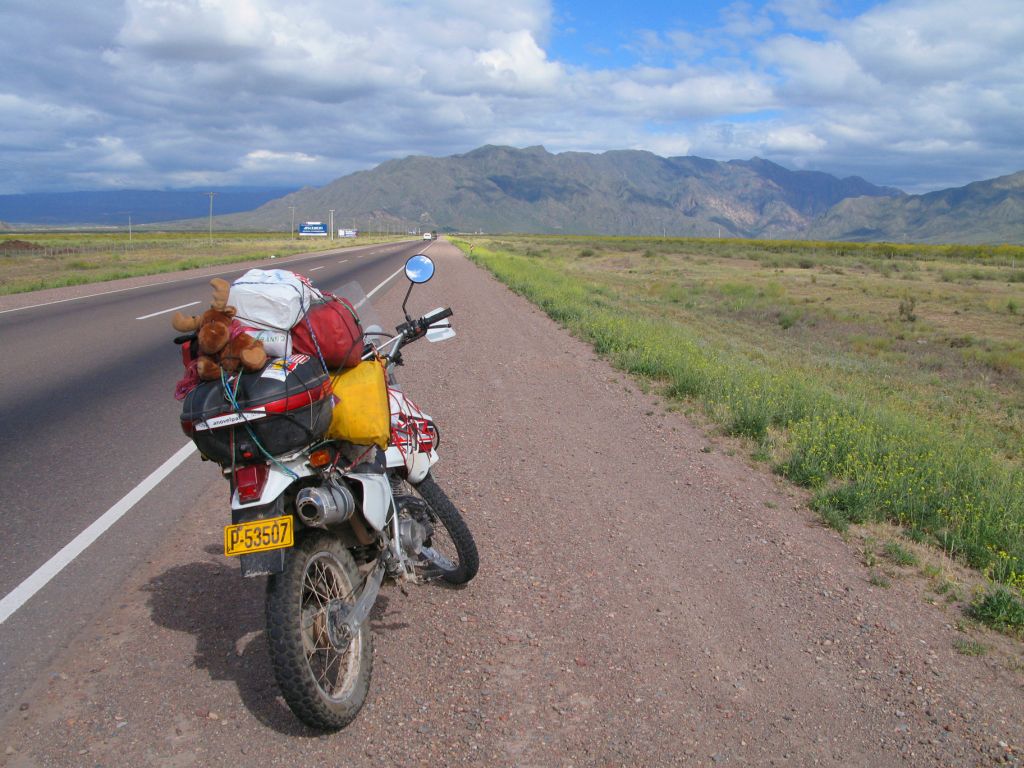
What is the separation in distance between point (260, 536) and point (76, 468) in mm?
3931

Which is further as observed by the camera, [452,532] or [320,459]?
[452,532]

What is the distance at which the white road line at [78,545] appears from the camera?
3990 mm

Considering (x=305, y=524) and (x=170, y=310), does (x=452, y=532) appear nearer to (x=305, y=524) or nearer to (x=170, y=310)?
(x=305, y=524)

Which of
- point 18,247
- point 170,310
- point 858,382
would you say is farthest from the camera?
point 18,247

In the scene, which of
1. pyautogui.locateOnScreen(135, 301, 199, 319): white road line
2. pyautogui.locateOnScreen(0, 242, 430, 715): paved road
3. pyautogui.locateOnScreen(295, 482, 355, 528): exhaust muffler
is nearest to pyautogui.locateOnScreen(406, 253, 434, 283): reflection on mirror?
pyautogui.locateOnScreen(295, 482, 355, 528): exhaust muffler

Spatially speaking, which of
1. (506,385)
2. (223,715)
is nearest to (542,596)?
(223,715)

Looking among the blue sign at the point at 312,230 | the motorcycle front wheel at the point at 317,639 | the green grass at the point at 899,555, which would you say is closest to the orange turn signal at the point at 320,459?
the motorcycle front wheel at the point at 317,639

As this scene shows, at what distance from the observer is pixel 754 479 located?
21.6ft

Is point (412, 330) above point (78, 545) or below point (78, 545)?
above

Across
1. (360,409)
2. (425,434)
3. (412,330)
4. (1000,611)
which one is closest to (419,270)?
(412,330)

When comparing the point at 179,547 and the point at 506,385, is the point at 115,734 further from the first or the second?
the point at 506,385

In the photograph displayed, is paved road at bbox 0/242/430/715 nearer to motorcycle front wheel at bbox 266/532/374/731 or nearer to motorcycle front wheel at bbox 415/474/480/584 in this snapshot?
motorcycle front wheel at bbox 266/532/374/731

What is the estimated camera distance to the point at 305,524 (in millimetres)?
3121

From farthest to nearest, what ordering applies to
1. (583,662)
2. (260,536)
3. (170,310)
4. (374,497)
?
(170,310) < (583,662) < (374,497) < (260,536)
